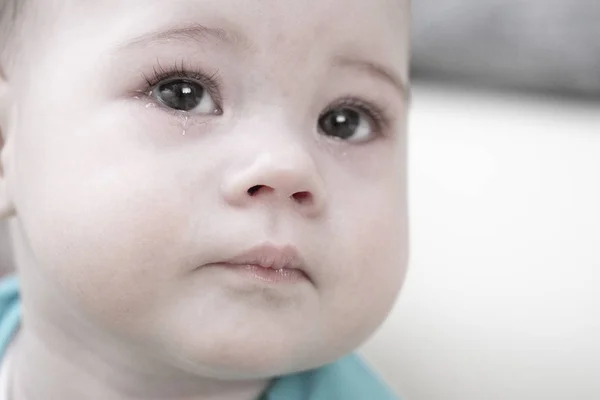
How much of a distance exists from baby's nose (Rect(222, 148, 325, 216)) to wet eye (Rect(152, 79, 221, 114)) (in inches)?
2.6

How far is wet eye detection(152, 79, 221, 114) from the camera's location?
0.49 meters

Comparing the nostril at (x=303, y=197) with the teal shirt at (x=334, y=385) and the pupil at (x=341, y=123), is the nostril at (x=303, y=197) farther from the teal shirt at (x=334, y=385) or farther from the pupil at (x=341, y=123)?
the teal shirt at (x=334, y=385)

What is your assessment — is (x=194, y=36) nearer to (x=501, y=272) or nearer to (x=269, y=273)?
(x=269, y=273)

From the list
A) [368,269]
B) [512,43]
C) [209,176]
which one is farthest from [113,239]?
[512,43]

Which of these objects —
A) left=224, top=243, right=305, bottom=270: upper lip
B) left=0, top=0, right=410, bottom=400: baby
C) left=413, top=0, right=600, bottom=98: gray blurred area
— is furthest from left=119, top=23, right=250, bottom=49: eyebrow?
left=413, top=0, right=600, bottom=98: gray blurred area

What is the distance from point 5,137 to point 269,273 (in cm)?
25

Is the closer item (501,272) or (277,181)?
(277,181)

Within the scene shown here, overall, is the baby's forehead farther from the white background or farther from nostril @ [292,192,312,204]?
the white background

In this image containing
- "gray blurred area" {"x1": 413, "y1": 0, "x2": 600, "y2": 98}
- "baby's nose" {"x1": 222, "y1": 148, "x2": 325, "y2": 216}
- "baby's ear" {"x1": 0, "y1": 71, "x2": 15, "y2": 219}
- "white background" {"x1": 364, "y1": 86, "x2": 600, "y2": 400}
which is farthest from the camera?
"gray blurred area" {"x1": 413, "y1": 0, "x2": 600, "y2": 98}

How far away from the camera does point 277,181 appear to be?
0.45 metres

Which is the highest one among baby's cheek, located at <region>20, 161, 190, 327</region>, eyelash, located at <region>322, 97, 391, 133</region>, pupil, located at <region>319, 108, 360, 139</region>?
eyelash, located at <region>322, 97, 391, 133</region>

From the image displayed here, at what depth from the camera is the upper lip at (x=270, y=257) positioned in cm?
45

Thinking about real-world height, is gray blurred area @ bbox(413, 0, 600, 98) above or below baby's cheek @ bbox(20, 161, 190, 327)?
above

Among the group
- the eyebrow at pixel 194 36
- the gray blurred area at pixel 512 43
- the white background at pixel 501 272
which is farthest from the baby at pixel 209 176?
the gray blurred area at pixel 512 43
